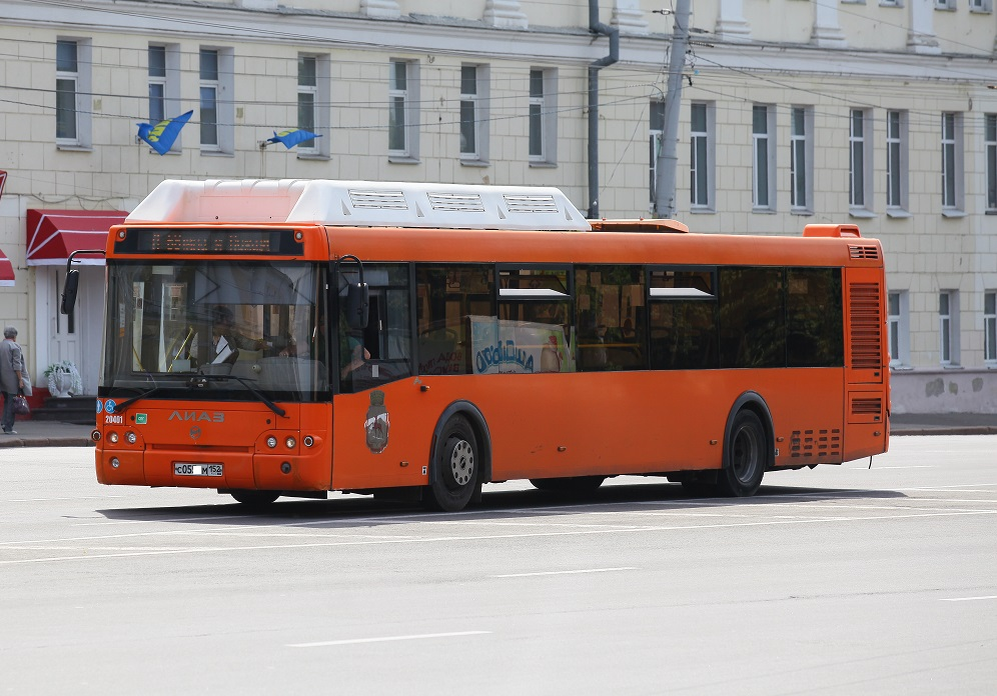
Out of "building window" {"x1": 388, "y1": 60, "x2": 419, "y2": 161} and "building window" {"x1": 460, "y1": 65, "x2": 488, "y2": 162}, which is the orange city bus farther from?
"building window" {"x1": 460, "y1": 65, "x2": 488, "y2": 162}

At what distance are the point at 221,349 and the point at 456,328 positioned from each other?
7.63 feet

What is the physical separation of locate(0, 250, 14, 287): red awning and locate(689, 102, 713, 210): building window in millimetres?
16449

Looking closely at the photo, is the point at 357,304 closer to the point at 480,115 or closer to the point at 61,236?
the point at 61,236

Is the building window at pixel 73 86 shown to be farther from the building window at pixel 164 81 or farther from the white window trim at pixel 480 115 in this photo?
the white window trim at pixel 480 115

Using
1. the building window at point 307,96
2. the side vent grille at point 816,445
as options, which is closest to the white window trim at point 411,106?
the building window at point 307,96

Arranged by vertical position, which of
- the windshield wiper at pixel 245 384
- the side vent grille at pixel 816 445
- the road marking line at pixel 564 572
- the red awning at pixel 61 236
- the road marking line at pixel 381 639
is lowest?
the road marking line at pixel 564 572

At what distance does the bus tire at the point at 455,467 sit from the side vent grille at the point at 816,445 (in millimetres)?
5005

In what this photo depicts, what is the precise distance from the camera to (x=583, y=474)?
67.7 feet

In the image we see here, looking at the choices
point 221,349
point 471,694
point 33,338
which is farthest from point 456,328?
point 33,338

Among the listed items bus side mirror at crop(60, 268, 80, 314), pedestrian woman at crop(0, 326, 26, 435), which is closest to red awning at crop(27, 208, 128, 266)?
pedestrian woman at crop(0, 326, 26, 435)

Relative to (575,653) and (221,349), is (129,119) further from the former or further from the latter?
(575,653)

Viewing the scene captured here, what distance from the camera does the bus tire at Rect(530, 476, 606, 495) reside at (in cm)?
2255

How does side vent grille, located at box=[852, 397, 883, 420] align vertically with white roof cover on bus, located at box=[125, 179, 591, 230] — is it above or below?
below

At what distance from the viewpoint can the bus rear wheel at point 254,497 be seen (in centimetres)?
1948
